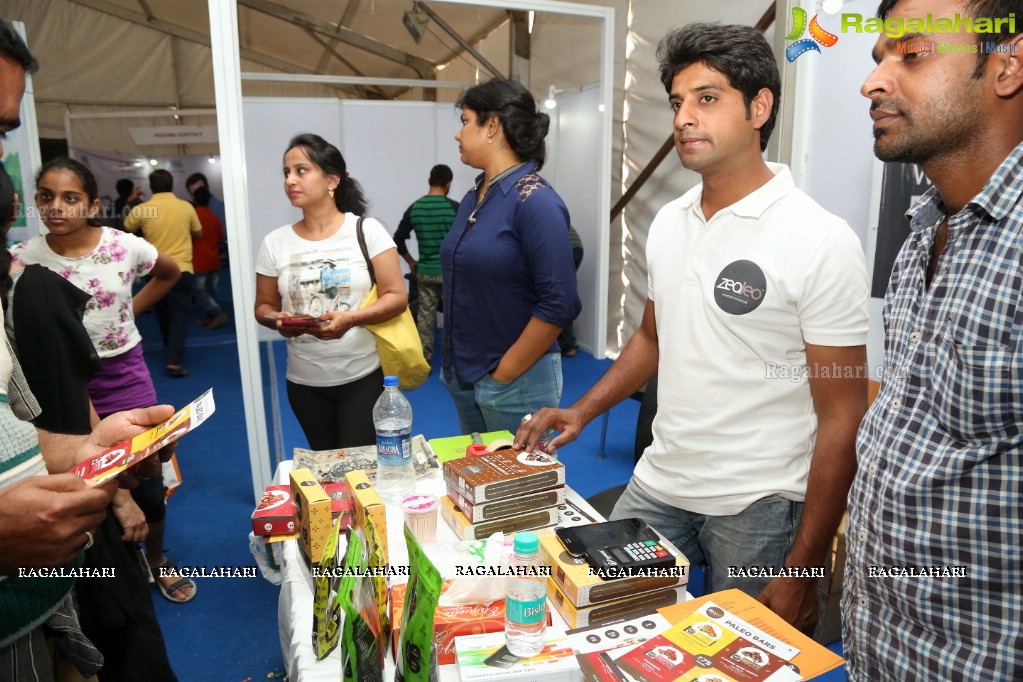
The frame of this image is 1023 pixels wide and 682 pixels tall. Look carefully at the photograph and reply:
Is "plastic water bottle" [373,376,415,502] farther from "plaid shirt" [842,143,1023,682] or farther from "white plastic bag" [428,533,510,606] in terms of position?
"plaid shirt" [842,143,1023,682]

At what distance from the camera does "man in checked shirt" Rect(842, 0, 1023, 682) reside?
34.6 inches

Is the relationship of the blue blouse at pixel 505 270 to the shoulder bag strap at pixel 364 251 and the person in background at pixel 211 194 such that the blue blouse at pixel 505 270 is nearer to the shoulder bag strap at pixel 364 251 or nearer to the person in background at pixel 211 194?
the shoulder bag strap at pixel 364 251

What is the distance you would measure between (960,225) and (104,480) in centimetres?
135

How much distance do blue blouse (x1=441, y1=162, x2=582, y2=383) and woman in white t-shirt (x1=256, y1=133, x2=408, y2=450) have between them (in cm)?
39

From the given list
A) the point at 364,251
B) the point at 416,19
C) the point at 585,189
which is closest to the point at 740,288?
the point at 364,251

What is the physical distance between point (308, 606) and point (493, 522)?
41 cm

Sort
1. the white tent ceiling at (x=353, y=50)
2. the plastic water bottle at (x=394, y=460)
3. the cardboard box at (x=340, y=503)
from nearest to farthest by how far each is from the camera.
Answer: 1. the cardboard box at (x=340, y=503)
2. the plastic water bottle at (x=394, y=460)
3. the white tent ceiling at (x=353, y=50)

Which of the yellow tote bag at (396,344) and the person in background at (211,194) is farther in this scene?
the person in background at (211,194)

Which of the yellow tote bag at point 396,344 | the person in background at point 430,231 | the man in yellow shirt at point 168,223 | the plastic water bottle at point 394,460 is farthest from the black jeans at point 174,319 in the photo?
the plastic water bottle at point 394,460

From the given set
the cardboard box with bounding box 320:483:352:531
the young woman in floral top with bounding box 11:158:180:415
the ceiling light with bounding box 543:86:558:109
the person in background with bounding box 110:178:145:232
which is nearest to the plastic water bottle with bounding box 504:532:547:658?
the cardboard box with bounding box 320:483:352:531

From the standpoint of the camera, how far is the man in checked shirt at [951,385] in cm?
88

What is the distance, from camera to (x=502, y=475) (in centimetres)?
139

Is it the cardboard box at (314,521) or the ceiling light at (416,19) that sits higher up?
the ceiling light at (416,19)

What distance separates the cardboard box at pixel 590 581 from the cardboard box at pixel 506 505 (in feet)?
0.72
